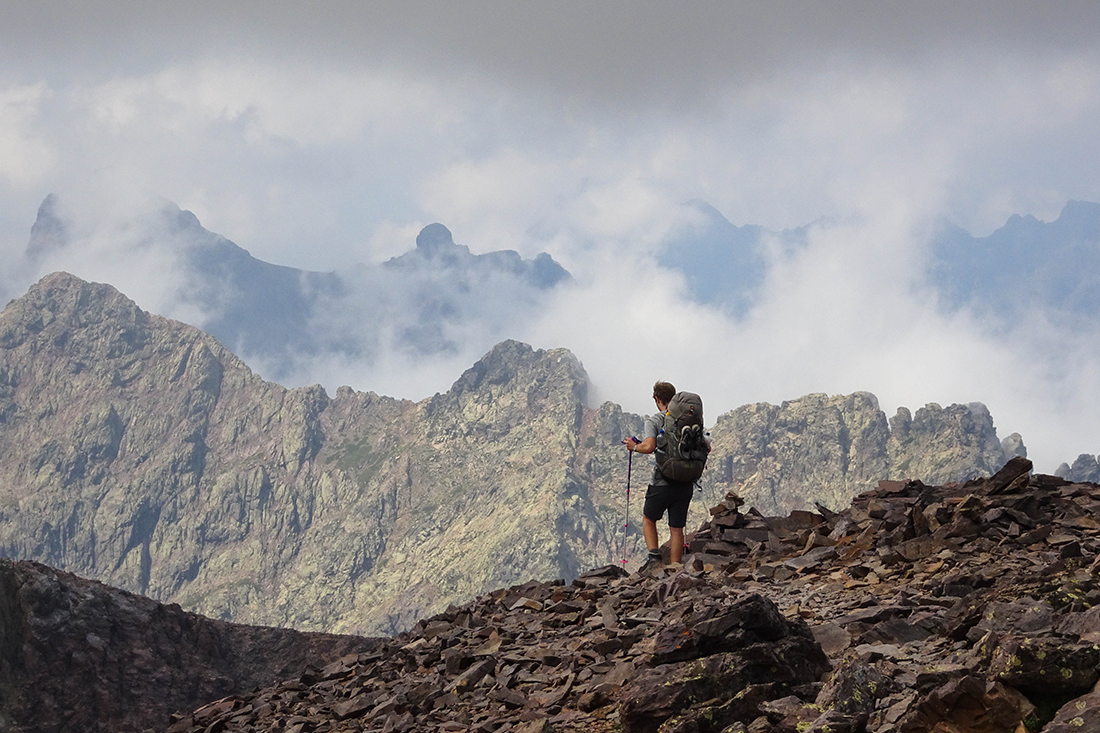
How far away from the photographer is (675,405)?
23828 millimetres

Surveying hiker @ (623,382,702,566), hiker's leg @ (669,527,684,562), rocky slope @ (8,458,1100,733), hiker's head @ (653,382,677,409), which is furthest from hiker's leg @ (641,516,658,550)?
hiker's head @ (653,382,677,409)

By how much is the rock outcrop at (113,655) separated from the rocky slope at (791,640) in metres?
12.3

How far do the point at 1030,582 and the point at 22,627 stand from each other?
3558 cm

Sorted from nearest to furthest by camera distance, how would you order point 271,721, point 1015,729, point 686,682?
point 1015,729 < point 686,682 < point 271,721

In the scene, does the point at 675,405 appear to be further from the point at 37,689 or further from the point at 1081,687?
the point at 37,689

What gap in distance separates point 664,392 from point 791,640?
10579 millimetres

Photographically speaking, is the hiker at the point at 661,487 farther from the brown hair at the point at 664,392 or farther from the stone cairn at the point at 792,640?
the stone cairn at the point at 792,640

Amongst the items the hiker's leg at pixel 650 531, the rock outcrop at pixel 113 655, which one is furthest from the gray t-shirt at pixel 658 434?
the rock outcrop at pixel 113 655

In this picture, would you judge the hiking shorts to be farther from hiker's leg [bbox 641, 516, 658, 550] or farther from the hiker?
hiker's leg [bbox 641, 516, 658, 550]

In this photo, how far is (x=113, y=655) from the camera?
132ft

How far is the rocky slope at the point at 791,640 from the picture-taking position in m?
11.0

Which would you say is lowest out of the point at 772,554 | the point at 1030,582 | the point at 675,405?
the point at 1030,582

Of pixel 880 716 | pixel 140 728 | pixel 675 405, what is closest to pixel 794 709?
pixel 880 716

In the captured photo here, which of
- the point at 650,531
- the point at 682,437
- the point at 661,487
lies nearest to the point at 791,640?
the point at 682,437
